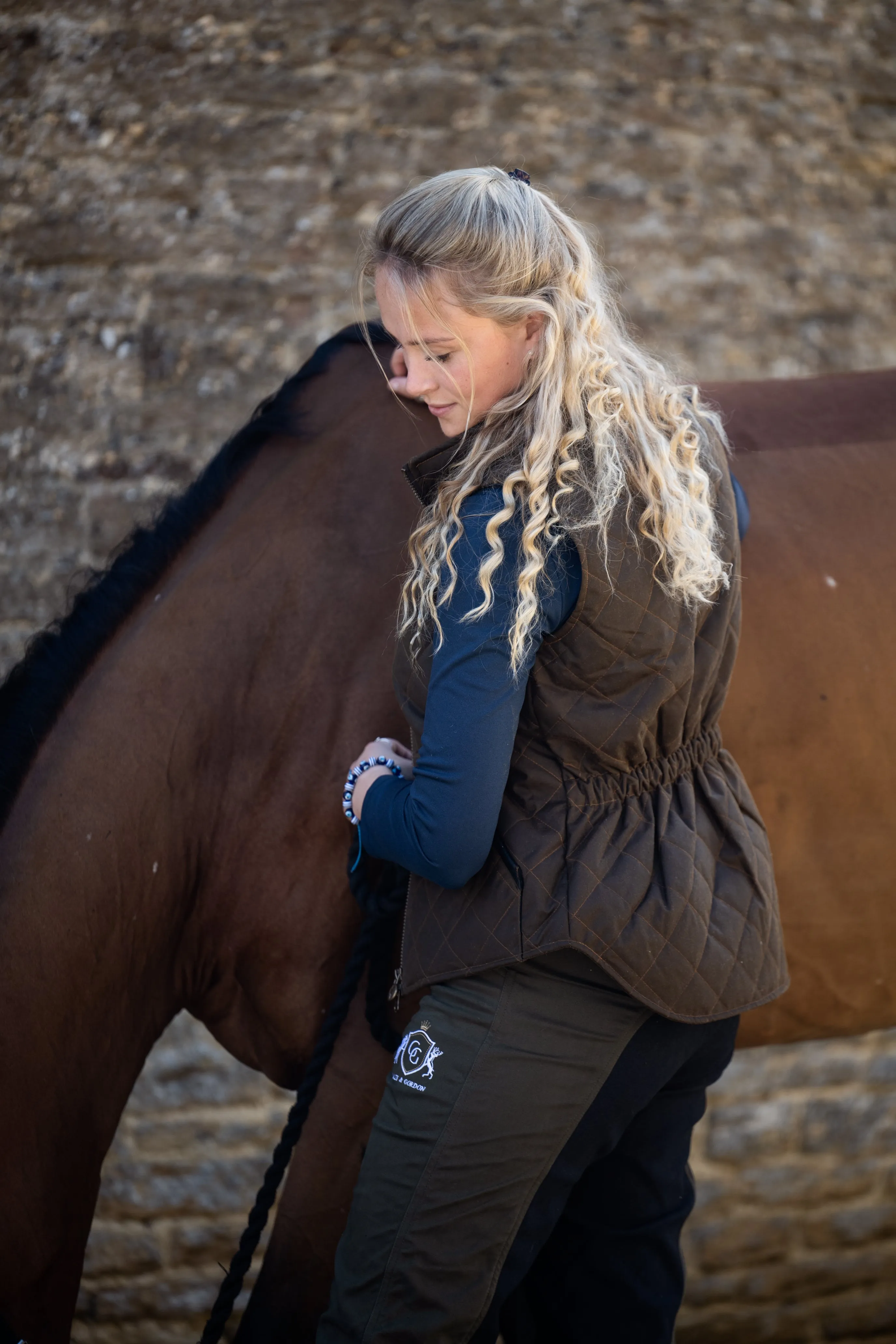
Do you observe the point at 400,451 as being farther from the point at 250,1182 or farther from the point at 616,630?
the point at 250,1182

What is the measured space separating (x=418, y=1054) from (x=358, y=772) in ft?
1.24

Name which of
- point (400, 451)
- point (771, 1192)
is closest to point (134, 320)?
point (400, 451)

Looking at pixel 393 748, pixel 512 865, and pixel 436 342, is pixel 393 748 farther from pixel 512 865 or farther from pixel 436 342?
pixel 436 342

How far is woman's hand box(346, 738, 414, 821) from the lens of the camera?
1.32 metres

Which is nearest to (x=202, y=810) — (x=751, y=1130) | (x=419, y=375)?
(x=419, y=375)

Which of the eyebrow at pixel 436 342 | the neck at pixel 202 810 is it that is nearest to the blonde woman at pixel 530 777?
the eyebrow at pixel 436 342

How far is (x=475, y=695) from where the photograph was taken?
42.5 inches

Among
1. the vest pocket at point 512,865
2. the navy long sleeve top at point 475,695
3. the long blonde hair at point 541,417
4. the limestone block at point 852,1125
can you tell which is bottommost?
the limestone block at point 852,1125

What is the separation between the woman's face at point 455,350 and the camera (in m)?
1.16

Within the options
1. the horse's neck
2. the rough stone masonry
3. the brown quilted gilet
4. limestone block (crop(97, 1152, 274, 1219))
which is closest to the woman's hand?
the brown quilted gilet

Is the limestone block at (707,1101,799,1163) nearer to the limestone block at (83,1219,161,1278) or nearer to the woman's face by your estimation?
the limestone block at (83,1219,161,1278)

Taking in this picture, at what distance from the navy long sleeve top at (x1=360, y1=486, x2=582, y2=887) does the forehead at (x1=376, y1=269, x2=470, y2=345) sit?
8.1 inches

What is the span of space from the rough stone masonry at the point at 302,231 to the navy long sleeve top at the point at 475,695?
1.92 metres

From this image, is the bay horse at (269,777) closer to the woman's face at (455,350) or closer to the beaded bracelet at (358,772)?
the beaded bracelet at (358,772)
